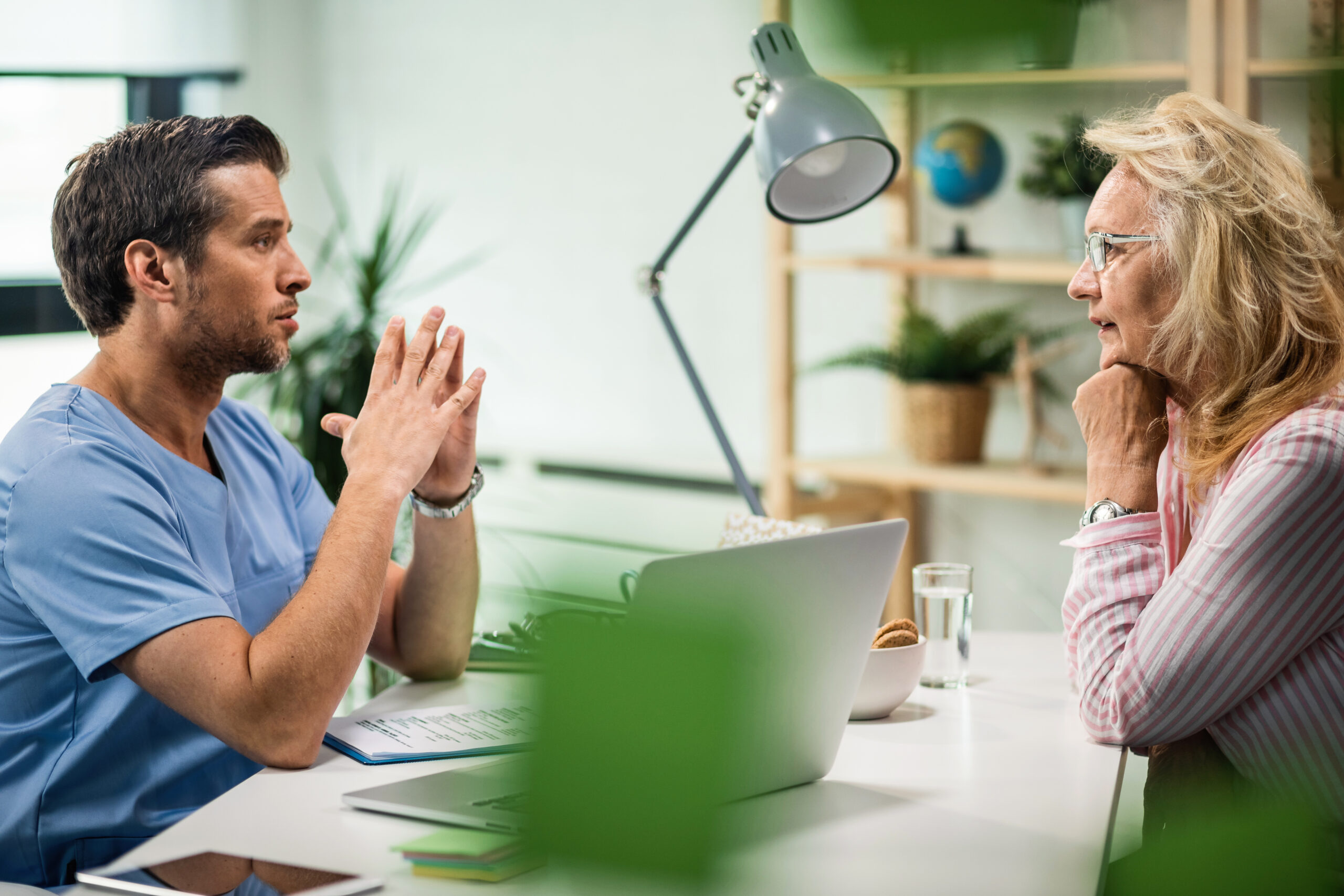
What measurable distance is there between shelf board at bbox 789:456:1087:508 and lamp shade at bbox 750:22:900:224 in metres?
1.10

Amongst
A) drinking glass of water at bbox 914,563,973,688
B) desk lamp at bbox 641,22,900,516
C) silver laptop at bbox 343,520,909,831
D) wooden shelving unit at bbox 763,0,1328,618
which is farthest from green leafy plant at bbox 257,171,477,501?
silver laptop at bbox 343,520,909,831

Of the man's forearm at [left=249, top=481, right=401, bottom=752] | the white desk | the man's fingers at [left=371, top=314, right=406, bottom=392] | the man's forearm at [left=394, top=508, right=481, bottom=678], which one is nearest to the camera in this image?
the white desk

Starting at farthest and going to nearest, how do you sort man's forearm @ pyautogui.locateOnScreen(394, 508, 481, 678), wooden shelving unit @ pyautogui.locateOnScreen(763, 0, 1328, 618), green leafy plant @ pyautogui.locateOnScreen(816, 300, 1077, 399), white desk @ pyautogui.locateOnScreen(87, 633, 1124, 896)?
green leafy plant @ pyautogui.locateOnScreen(816, 300, 1077, 399) < wooden shelving unit @ pyautogui.locateOnScreen(763, 0, 1328, 618) < man's forearm @ pyautogui.locateOnScreen(394, 508, 481, 678) < white desk @ pyautogui.locateOnScreen(87, 633, 1124, 896)

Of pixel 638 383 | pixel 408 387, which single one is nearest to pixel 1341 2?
pixel 408 387

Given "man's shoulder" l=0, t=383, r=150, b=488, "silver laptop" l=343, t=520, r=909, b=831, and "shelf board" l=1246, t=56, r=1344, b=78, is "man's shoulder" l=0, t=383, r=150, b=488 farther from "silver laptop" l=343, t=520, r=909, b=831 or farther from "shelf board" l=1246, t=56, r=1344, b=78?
"shelf board" l=1246, t=56, r=1344, b=78

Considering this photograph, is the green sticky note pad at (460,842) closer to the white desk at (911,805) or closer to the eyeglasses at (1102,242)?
the white desk at (911,805)

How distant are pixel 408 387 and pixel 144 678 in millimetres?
322

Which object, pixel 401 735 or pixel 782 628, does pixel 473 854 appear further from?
pixel 401 735

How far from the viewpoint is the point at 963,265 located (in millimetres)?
2508

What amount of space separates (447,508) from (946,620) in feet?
1.75

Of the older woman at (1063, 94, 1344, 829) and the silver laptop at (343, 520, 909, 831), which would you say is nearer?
the silver laptop at (343, 520, 909, 831)

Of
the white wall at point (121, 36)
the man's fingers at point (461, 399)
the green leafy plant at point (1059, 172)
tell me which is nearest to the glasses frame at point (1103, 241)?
the man's fingers at point (461, 399)

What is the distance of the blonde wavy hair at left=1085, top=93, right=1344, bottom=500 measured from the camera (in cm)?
91

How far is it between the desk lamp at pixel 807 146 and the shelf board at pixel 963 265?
987 mm
